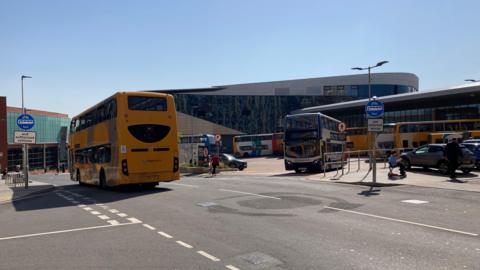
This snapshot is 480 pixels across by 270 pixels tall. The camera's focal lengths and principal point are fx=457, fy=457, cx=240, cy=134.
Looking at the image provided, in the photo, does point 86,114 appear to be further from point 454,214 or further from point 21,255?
point 454,214

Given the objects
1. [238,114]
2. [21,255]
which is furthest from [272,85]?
[21,255]

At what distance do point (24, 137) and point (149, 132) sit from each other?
26.8 ft

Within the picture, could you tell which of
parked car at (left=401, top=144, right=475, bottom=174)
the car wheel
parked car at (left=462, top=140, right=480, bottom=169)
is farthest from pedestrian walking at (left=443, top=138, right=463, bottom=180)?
parked car at (left=462, top=140, right=480, bottom=169)

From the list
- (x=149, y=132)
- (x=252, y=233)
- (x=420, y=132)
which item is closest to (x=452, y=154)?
(x=149, y=132)

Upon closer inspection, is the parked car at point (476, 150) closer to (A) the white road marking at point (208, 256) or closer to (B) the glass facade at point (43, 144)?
(A) the white road marking at point (208, 256)

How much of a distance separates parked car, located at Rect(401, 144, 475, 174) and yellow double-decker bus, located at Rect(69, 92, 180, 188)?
46.6 feet

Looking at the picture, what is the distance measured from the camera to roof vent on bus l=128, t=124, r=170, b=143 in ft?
60.7

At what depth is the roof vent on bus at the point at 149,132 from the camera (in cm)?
1852

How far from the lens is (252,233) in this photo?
905cm

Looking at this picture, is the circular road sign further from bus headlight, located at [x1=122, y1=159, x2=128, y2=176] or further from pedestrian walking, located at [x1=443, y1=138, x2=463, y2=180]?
pedestrian walking, located at [x1=443, y1=138, x2=463, y2=180]

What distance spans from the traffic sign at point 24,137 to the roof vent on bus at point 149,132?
25.6 ft

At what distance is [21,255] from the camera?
778cm

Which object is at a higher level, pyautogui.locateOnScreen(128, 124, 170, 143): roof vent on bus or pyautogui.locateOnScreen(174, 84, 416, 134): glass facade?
pyautogui.locateOnScreen(174, 84, 416, 134): glass facade

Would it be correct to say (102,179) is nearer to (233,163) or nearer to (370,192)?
(370,192)
